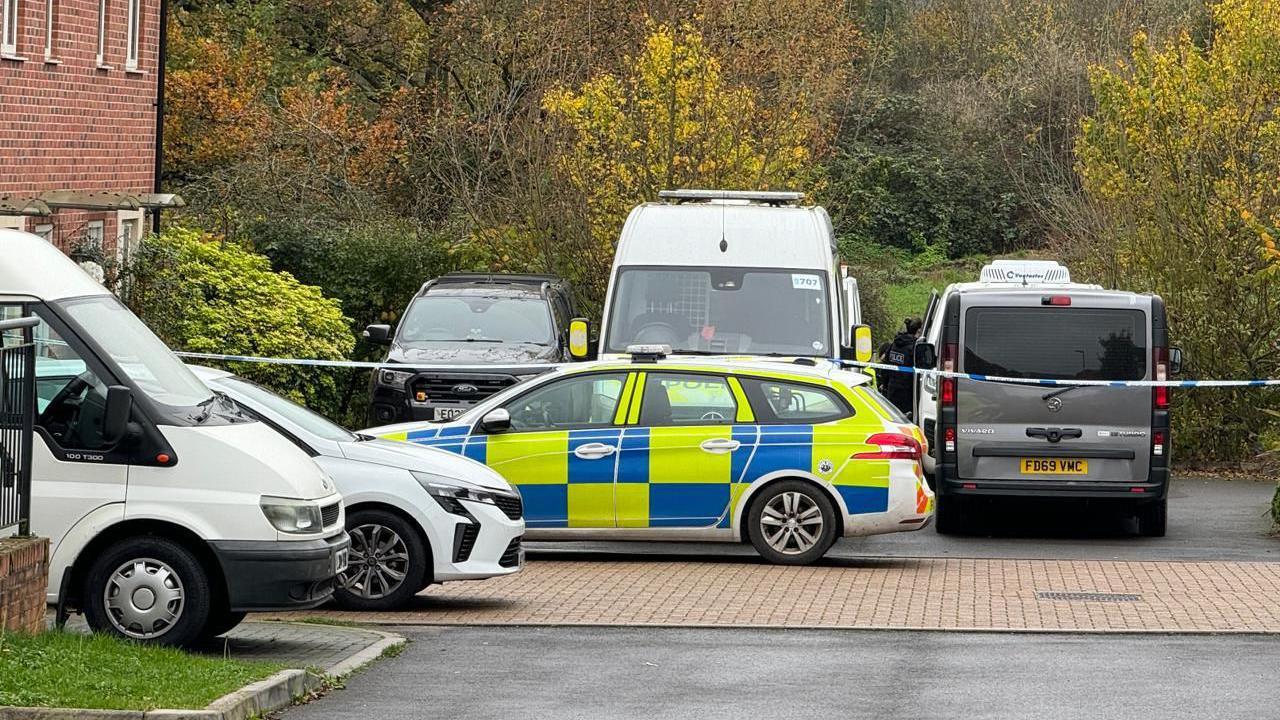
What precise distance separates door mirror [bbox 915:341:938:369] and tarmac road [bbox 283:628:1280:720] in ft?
24.5

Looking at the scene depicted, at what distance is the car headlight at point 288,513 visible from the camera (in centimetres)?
995

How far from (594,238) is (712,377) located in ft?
35.8

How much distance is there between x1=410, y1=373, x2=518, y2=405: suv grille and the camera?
66.7 feet

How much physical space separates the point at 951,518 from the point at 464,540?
6752 millimetres

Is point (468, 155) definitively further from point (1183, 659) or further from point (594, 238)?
point (1183, 659)

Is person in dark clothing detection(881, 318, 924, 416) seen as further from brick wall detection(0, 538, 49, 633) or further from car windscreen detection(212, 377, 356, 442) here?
brick wall detection(0, 538, 49, 633)

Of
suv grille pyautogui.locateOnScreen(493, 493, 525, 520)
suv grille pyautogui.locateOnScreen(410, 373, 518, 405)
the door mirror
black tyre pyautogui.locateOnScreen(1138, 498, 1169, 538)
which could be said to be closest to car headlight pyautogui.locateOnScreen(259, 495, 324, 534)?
suv grille pyautogui.locateOnScreen(493, 493, 525, 520)

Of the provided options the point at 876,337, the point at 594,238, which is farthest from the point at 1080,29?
the point at 594,238

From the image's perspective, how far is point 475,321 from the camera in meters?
21.7

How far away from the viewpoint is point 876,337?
32.8 metres

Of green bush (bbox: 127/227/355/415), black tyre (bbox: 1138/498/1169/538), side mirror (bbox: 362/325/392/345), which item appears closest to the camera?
black tyre (bbox: 1138/498/1169/538)

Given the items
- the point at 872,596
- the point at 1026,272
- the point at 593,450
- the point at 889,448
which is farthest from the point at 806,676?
the point at 1026,272

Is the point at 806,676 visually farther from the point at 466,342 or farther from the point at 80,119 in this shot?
the point at 80,119

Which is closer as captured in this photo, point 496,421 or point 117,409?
point 117,409
